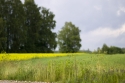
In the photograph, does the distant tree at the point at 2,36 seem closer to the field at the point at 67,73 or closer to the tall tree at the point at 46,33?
the tall tree at the point at 46,33

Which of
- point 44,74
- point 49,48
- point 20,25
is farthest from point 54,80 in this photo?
point 49,48

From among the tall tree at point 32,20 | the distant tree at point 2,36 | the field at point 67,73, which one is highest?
the tall tree at point 32,20

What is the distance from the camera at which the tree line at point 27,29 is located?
3861cm

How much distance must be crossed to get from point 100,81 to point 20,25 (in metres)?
31.5

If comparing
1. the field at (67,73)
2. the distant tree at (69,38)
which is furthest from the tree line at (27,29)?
the field at (67,73)

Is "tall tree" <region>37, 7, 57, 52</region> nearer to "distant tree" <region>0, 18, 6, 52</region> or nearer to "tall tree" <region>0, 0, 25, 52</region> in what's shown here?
"tall tree" <region>0, 0, 25, 52</region>

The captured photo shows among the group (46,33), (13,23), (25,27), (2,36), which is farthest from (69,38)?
(2,36)

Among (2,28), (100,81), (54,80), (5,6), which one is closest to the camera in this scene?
(100,81)

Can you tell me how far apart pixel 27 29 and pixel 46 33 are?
5123 millimetres

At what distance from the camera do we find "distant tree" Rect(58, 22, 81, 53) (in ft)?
187

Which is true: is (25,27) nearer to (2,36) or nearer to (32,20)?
(32,20)

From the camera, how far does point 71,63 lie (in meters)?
11.3

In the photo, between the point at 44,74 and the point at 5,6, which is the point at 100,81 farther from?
the point at 5,6

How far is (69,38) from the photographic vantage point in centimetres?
5853
